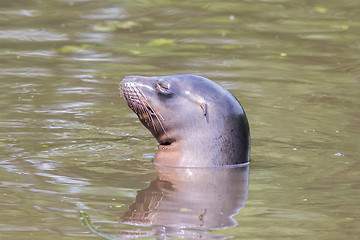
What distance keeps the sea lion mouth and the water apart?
36 centimetres

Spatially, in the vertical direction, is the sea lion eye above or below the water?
above

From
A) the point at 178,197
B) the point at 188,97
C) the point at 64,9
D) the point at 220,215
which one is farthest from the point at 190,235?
the point at 64,9

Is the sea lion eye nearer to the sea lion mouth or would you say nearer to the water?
the sea lion mouth

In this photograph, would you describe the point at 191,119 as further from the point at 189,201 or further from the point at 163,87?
the point at 189,201

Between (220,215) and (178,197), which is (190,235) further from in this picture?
(178,197)

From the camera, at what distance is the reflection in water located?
19.4 ft

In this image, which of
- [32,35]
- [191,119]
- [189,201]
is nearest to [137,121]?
[191,119]

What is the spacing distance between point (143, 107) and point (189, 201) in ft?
4.42

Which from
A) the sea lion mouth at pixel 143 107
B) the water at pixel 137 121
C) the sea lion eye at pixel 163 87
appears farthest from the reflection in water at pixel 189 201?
the sea lion eye at pixel 163 87

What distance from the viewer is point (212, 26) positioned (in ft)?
46.4

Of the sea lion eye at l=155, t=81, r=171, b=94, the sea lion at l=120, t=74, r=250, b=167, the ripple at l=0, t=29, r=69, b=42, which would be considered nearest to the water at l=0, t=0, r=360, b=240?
the ripple at l=0, t=29, r=69, b=42

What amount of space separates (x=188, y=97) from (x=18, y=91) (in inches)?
132

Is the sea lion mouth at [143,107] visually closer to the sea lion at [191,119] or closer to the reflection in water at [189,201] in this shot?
the sea lion at [191,119]

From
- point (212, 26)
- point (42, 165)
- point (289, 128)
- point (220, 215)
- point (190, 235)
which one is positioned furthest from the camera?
point (212, 26)
